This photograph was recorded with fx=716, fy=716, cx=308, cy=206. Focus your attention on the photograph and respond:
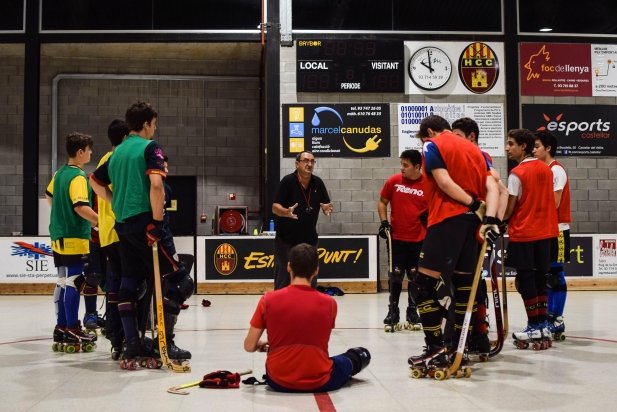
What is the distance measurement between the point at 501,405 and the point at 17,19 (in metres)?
12.8

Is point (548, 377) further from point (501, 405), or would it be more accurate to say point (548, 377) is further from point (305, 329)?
point (305, 329)

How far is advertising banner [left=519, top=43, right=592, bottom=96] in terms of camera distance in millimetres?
13500

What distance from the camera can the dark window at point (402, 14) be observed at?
532 inches

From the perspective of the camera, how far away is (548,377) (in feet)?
15.1

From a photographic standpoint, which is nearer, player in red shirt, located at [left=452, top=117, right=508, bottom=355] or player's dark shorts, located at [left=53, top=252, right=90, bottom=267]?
player in red shirt, located at [left=452, top=117, right=508, bottom=355]

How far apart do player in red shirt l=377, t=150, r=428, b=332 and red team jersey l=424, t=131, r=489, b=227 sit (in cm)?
231

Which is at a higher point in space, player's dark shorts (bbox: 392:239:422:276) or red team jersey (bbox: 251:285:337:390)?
player's dark shorts (bbox: 392:239:422:276)

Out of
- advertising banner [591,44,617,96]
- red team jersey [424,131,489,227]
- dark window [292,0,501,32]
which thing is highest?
dark window [292,0,501,32]

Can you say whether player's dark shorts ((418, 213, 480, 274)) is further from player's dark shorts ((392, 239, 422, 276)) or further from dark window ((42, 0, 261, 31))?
dark window ((42, 0, 261, 31))

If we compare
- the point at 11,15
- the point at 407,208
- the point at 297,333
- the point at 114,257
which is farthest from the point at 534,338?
the point at 11,15

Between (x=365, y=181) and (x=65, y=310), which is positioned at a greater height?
(x=365, y=181)

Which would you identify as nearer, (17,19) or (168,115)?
(17,19)

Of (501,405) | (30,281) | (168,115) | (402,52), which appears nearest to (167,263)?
(501,405)

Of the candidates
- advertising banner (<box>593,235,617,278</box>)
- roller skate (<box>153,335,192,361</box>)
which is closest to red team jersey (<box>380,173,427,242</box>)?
roller skate (<box>153,335,192,361</box>)
